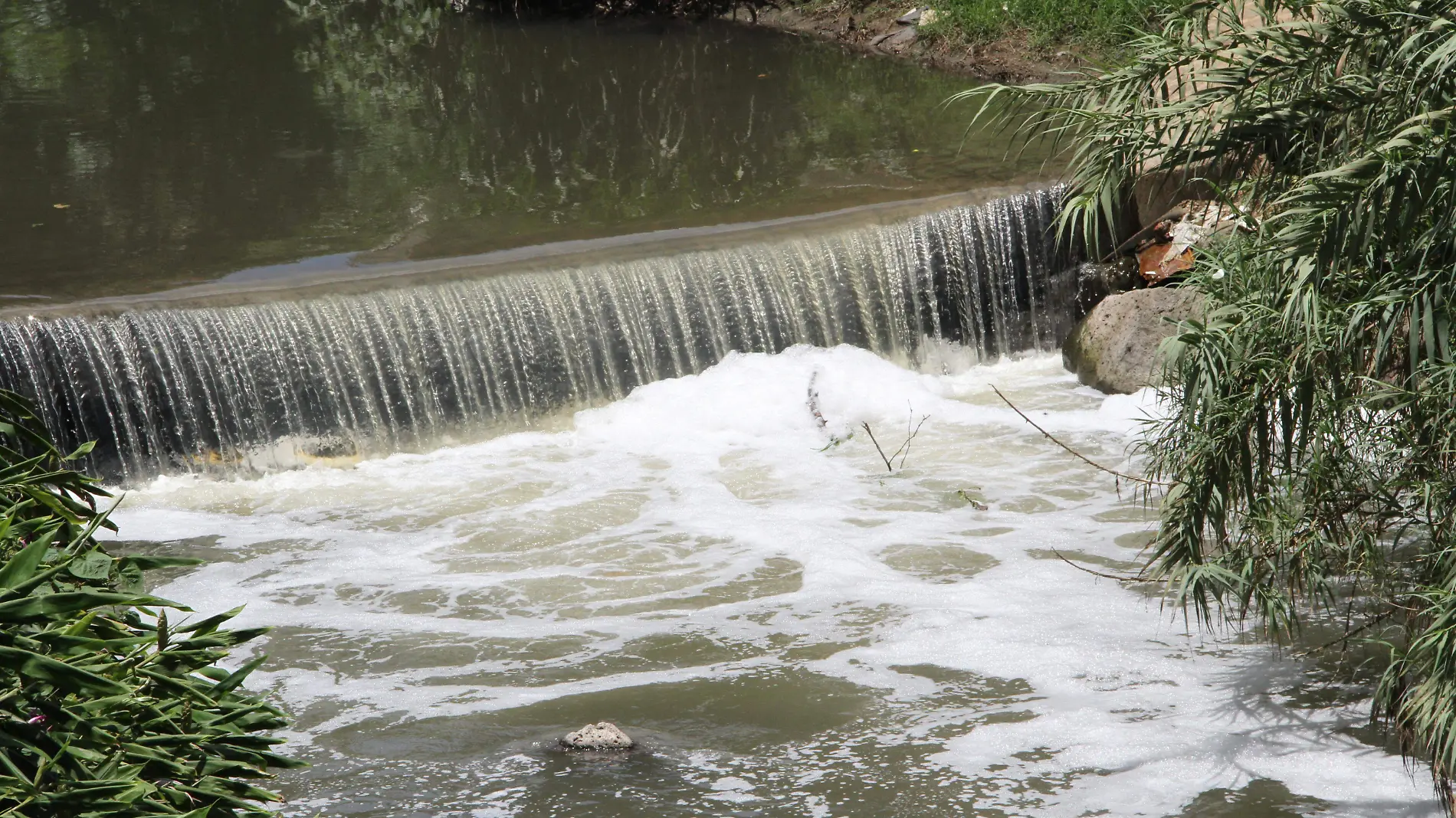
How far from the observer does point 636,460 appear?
29.5 feet

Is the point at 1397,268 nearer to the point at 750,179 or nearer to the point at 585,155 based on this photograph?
the point at 750,179

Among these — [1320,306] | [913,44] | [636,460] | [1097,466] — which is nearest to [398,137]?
[636,460]

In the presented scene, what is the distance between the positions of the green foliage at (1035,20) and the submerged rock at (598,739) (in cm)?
1157

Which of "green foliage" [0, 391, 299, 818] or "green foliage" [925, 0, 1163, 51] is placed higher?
"green foliage" [925, 0, 1163, 51]

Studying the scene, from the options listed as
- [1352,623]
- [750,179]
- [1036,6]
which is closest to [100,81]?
[750,179]

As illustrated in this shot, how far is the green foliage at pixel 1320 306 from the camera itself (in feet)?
14.8

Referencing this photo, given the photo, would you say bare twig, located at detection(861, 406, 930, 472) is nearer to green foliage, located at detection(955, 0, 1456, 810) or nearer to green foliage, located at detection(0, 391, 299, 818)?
green foliage, located at detection(955, 0, 1456, 810)

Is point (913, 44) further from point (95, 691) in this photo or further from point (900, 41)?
point (95, 691)

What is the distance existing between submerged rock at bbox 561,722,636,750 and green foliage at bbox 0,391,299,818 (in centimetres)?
289

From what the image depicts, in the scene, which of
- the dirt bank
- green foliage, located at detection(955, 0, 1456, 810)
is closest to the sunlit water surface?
green foliage, located at detection(955, 0, 1456, 810)

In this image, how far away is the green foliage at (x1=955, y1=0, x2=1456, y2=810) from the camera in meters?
4.51

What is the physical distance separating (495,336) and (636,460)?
1313 millimetres

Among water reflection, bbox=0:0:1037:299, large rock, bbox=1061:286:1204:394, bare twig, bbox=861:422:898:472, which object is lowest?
bare twig, bbox=861:422:898:472

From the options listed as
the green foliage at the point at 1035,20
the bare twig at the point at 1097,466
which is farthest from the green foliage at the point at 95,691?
the green foliage at the point at 1035,20
